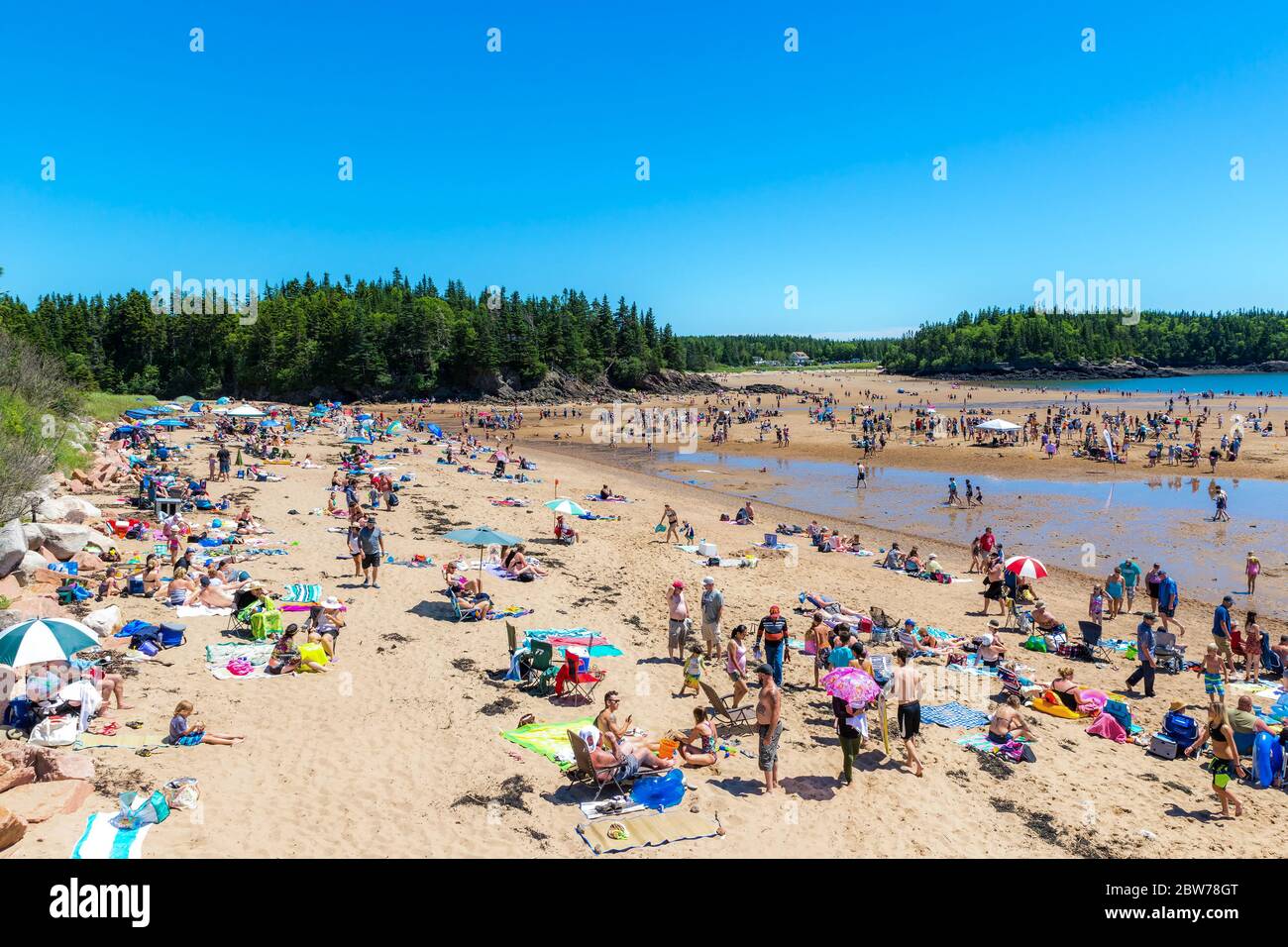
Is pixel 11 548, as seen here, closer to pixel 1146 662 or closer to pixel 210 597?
pixel 210 597

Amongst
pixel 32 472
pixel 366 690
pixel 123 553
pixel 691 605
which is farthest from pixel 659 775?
pixel 32 472

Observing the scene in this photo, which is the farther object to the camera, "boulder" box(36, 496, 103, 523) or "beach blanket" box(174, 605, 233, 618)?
"boulder" box(36, 496, 103, 523)

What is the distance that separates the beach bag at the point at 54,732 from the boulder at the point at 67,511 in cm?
1026

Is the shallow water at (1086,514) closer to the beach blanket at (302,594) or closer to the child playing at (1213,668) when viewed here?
the child playing at (1213,668)

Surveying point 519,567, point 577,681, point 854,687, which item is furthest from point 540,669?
point 519,567

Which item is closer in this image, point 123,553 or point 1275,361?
point 123,553

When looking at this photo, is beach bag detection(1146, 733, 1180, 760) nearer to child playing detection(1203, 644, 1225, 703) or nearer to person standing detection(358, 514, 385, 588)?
child playing detection(1203, 644, 1225, 703)

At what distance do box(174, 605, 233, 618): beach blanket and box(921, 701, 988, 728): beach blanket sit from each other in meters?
10.7

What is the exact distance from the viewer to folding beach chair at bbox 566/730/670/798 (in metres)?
7.21

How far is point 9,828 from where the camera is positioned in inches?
216

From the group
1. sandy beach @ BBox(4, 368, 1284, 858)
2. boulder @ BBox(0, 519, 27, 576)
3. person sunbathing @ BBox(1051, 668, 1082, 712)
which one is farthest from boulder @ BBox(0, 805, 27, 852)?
person sunbathing @ BBox(1051, 668, 1082, 712)

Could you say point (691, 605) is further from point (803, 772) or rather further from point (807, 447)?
point (807, 447)

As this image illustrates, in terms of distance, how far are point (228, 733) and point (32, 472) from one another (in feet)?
39.8

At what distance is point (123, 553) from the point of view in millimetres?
14914
